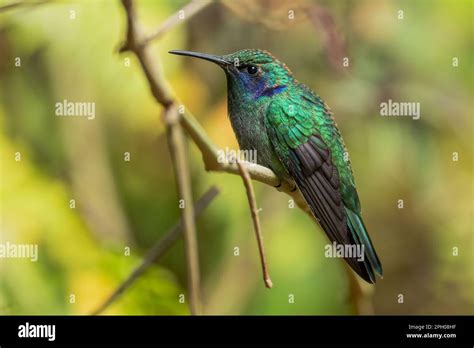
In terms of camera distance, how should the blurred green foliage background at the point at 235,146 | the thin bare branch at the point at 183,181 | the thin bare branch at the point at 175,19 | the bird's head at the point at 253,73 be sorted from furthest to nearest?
the blurred green foliage background at the point at 235,146 → the bird's head at the point at 253,73 → the thin bare branch at the point at 175,19 → the thin bare branch at the point at 183,181

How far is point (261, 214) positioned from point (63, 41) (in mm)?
1888

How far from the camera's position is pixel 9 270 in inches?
170

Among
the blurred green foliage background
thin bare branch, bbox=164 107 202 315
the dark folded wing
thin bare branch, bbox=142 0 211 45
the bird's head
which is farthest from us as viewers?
the blurred green foliage background

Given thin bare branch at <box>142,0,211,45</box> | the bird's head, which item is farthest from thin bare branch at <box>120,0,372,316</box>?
the bird's head

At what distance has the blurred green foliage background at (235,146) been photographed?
452 centimetres

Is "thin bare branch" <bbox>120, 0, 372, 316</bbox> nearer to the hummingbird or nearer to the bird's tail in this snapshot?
the hummingbird

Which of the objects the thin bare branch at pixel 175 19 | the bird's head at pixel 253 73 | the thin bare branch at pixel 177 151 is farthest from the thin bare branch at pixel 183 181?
the bird's head at pixel 253 73

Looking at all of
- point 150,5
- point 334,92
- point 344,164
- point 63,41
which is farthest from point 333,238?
point 63,41

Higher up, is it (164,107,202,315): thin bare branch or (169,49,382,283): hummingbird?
(169,49,382,283): hummingbird

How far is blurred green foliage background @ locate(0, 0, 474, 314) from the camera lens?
4.52 metres

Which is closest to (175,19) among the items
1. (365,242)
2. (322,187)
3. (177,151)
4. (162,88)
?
(162,88)

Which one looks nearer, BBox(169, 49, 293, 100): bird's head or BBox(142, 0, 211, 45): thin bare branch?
BBox(142, 0, 211, 45): thin bare branch

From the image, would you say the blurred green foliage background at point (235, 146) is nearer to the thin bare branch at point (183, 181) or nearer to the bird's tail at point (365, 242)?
the bird's tail at point (365, 242)
